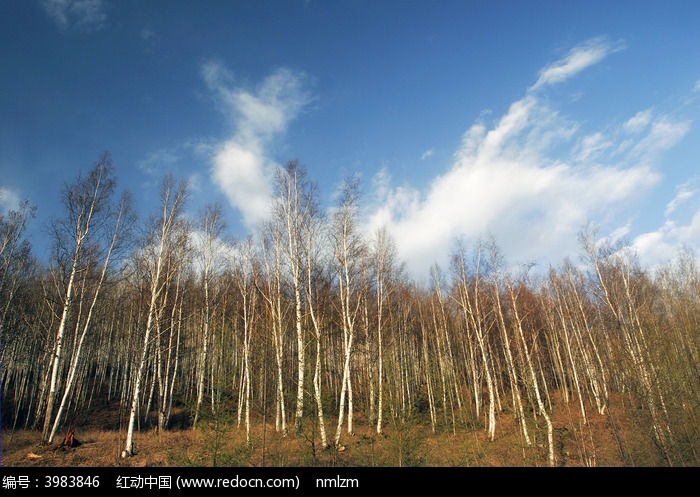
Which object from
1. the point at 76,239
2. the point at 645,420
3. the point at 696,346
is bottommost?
the point at 645,420

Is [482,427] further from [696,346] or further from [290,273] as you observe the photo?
[290,273]

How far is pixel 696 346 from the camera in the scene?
1795cm

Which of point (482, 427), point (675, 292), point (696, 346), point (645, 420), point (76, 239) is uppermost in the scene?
point (76, 239)

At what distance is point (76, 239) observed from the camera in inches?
579

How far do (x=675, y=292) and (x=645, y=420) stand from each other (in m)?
19.2

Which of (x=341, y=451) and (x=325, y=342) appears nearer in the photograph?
(x=341, y=451)
